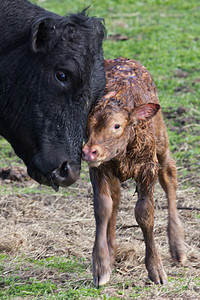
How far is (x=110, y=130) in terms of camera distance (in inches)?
198

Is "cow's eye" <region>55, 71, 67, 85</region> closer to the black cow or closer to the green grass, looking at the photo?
the black cow

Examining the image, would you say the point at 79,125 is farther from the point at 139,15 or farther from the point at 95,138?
the point at 139,15

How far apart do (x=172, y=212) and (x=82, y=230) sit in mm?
1177

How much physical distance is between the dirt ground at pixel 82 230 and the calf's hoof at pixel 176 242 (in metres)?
0.09

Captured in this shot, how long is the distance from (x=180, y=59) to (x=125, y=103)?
7.35 meters

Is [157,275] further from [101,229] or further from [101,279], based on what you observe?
[101,229]

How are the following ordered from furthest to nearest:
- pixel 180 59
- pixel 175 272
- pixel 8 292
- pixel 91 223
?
pixel 180 59 < pixel 91 223 < pixel 175 272 < pixel 8 292

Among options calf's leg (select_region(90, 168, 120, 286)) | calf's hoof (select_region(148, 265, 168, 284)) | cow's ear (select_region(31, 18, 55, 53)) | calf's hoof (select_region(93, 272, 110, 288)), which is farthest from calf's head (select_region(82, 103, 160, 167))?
calf's hoof (select_region(148, 265, 168, 284))

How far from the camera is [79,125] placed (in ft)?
16.4

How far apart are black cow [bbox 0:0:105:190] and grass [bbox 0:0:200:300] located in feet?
3.10

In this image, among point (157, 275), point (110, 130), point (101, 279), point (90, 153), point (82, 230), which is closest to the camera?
point (90, 153)

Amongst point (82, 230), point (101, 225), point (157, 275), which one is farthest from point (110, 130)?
point (82, 230)

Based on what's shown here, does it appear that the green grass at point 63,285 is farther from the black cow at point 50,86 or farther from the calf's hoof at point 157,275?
the black cow at point 50,86

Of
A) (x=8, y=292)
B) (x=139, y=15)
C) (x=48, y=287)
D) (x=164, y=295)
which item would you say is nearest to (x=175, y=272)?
(x=164, y=295)
